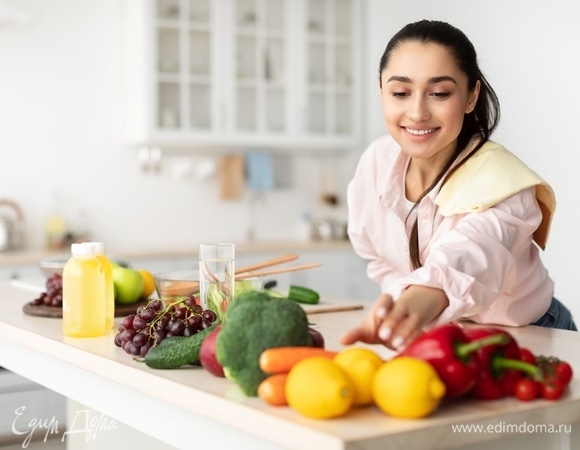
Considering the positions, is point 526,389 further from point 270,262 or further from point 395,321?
point 270,262

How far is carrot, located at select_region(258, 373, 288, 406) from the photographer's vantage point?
1123 mm

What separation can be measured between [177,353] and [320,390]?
1.31ft

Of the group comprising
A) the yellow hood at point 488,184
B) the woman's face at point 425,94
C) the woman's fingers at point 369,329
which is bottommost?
the woman's fingers at point 369,329

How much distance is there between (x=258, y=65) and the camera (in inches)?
209

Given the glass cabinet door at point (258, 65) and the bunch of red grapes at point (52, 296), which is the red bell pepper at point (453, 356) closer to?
the bunch of red grapes at point (52, 296)

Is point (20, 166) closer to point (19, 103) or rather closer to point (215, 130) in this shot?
point (19, 103)

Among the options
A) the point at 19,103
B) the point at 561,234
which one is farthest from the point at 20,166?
the point at 561,234

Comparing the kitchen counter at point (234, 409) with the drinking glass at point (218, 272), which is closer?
the kitchen counter at point (234, 409)

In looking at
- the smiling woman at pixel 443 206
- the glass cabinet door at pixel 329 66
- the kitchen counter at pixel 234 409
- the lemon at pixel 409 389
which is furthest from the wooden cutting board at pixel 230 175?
the lemon at pixel 409 389

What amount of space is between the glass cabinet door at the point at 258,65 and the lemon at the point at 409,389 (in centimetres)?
423

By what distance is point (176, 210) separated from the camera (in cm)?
532

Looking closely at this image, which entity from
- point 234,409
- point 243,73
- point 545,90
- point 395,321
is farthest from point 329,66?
point 234,409

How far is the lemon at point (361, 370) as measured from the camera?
1097 millimetres

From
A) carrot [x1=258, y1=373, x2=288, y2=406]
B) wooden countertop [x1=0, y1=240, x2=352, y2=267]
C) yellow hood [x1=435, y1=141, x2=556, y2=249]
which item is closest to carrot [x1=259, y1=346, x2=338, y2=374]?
carrot [x1=258, y1=373, x2=288, y2=406]
